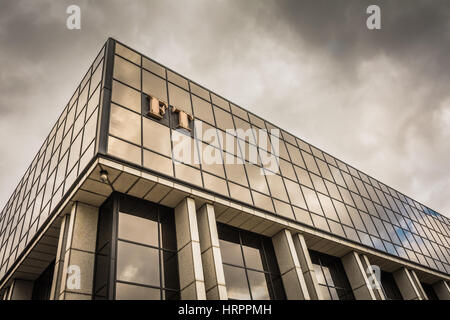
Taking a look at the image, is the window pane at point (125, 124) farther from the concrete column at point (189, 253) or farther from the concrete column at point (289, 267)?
the concrete column at point (289, 267)

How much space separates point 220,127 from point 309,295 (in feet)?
37.2

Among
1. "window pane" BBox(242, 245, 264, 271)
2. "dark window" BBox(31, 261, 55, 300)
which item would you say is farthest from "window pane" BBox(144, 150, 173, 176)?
"dark window" BBox(31, 261, 55, 300)

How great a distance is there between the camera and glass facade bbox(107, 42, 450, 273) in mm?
18000

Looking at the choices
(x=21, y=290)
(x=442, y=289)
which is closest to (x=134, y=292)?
(x=21, y=290)

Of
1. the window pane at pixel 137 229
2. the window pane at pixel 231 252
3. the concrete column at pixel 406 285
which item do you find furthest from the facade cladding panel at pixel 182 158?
the concrete column at pixel 406 285

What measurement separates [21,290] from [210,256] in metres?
12.5

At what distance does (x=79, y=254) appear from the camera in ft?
48.5

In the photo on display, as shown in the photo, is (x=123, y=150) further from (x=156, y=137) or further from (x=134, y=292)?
(x=134, y=292)

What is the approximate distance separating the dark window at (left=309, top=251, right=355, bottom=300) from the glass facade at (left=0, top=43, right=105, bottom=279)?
15996mm

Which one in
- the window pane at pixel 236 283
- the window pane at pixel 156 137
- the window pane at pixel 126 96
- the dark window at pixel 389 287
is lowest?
the window pane at pixel 236 283

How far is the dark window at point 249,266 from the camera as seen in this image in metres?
17.8

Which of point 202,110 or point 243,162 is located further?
point 202,110

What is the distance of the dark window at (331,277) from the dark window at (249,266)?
4.19 m
